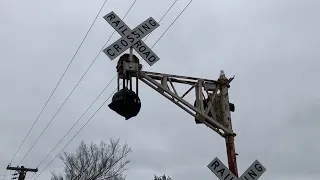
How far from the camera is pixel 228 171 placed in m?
6.86

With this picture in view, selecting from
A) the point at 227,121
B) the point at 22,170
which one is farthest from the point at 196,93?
the point at 22,170

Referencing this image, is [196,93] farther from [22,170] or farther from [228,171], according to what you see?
[22,170]

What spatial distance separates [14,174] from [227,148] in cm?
3018

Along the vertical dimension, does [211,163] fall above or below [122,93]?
below

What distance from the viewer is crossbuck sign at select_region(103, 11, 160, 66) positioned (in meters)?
7.16

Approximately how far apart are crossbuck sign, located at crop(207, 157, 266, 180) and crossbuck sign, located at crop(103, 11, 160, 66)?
206cm

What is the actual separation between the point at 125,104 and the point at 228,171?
2050 mm

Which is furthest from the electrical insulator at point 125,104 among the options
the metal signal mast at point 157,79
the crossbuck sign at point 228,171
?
the crossbuck sign at point 228,171

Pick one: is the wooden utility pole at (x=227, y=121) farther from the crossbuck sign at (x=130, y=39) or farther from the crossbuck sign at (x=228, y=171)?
the crossbuck sign at (x=130, y=39)

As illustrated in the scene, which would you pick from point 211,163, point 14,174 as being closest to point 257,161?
point 211,163

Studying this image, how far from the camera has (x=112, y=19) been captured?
24.5 feet

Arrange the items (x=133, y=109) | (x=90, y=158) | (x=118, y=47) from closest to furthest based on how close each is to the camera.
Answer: (x=133, y=109) < (x=118, y=47) < (x=90, y=158)

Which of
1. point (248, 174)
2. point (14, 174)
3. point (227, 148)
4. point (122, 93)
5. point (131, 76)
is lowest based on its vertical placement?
point (248, 174)

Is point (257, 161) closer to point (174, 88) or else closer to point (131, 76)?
point (174, 88)
